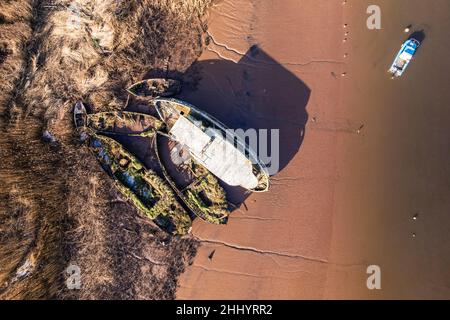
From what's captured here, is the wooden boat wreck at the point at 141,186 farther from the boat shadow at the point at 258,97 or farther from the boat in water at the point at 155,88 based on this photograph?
the boat shadow at the point at 258,97

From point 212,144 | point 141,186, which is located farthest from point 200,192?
point 141,186

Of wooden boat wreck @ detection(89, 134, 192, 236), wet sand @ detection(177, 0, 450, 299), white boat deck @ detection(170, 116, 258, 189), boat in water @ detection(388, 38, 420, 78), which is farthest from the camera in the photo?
wet sand @ detection(177, 0, 450, 299)

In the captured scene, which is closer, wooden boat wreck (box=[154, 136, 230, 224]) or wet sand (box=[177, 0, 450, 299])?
wooden boat wreck (box=[154, 136, 230, 224])

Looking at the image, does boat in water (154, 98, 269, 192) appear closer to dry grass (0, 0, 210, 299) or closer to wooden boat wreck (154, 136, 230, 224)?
wooden boat wreck (154, 136, 230, 224)

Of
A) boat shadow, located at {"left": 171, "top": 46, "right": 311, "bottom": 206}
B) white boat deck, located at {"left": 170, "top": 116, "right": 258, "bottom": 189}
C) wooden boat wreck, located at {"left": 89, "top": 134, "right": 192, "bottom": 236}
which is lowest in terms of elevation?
wooden boat wreck, located at {"left": 89, "top": 134, "right": 192, "bottom": 236}

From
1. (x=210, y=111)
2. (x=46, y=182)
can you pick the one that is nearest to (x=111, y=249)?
Answer: (x=46, y=182)

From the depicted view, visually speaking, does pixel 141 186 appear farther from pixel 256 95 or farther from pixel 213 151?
pixel 256 95

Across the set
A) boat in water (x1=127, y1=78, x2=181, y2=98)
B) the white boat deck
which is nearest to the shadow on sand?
boat in water (x1=127, y1=78, x2=181, y2=98)
